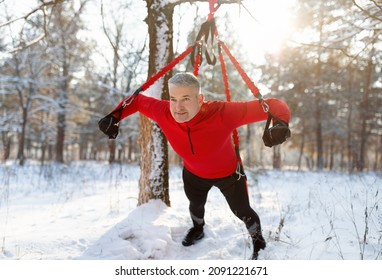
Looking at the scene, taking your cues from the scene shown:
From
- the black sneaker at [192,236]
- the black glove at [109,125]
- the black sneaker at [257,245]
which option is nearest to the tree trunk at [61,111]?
the black sneaker at [192,236]

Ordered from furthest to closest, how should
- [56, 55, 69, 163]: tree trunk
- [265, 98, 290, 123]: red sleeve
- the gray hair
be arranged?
1. [56, 55, 69, 163]: tree trunk
2. the gray hair
3. [265, 98, 290, 123]: red sleeve

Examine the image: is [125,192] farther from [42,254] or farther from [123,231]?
[42,254]

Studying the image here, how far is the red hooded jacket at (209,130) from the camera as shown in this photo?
8.59 ft

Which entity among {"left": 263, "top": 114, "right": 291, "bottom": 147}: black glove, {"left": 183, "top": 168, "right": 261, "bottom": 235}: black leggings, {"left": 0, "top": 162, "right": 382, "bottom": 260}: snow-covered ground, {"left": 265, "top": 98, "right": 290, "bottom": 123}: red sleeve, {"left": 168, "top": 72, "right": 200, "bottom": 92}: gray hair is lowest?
{"left": 0, "top": 162, "right": 382, "bottom": 260}: snow-covered ground

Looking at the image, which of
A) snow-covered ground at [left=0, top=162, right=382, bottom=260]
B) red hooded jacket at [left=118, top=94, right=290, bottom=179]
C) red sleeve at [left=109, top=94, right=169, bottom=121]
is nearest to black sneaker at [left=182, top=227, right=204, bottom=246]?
snow-covered ground at [left=0, top=162, right=382, bottom=260]

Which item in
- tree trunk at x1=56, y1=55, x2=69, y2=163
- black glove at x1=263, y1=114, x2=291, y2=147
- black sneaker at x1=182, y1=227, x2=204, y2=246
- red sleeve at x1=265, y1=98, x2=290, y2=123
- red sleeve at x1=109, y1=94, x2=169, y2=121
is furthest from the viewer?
tree trunk at x1=56, y1=55, x2=69, y2=163

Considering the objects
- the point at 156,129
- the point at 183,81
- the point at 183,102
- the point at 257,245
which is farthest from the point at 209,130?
the point at 156,129

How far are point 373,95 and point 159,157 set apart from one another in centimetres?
2065

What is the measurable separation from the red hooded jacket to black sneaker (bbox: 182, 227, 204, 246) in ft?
2.53

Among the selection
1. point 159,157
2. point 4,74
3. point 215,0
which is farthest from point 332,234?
point 4,74

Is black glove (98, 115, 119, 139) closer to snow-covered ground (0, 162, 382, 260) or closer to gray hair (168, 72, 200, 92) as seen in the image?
gray hair (168, 72, 200, 92)

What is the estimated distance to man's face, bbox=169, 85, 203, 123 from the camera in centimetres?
256

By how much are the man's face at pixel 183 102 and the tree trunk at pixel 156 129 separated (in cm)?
145

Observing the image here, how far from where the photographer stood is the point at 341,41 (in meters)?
4.56
